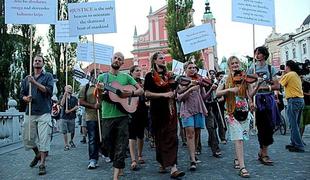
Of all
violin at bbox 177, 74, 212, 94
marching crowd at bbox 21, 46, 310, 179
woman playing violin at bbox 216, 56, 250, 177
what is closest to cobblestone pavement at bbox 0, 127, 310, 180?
marching crowd at bbox 21, 46, 310, 179

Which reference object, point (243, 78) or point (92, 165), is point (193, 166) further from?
point (92, 165)

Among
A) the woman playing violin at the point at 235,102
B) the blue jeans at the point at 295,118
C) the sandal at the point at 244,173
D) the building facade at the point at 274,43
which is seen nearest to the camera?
the sandal at the point at 244,173

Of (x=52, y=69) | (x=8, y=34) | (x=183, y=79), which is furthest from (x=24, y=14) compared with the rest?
(x=52, y=69)

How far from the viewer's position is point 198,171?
6.16 meters

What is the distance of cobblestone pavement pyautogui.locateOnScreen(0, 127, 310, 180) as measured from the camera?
5.83 m

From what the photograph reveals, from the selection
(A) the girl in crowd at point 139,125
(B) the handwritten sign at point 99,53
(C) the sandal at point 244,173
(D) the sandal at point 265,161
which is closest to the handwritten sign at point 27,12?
(A) the girl in crowd at point 139,125

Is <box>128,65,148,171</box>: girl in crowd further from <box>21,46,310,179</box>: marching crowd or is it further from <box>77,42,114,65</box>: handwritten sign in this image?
<box>77,42,114,65</box>: handwritten sign

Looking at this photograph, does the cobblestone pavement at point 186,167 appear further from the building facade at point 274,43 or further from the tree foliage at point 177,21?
the building facade at point 274,43

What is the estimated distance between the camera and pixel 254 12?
7531 mm

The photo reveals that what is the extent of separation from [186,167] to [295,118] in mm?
2928

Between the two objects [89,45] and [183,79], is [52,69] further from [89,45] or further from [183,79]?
[183,79]

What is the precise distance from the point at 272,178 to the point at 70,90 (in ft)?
21.5

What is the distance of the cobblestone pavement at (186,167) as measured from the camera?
583 centimetres

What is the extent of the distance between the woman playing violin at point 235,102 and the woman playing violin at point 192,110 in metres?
0.56
